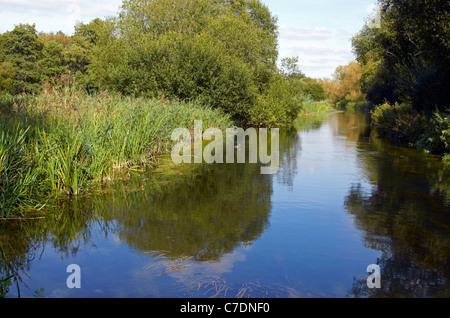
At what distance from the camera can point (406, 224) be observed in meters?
7.05

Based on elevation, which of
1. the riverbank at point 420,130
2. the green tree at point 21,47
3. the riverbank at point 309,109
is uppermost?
the green tree at point 21,47

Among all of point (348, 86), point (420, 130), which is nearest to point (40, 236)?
point (420, 130)

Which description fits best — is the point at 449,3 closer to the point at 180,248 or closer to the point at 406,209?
the point at 406,209

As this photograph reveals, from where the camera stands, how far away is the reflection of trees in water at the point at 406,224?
15.8 ft

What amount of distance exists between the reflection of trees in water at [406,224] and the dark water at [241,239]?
21 millimetres

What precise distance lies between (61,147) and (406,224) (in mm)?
6637

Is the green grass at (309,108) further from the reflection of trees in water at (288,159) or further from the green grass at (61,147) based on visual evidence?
the green grass at (61,147)

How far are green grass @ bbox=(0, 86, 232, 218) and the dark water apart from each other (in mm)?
508

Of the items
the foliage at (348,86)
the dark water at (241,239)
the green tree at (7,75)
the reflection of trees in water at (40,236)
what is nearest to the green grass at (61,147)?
the reflection of trees in water at (40,236)

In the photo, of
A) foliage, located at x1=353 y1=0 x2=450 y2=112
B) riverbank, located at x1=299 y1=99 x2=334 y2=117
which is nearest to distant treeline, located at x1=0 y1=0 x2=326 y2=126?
foliage, located at x1=353 y1=0 x2=450 y2=112

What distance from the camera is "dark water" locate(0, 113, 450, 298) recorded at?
475cm

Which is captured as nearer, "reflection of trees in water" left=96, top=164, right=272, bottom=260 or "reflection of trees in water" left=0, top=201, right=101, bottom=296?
"reflection of trees in water" left=0, top=201, right=101, bottom=296

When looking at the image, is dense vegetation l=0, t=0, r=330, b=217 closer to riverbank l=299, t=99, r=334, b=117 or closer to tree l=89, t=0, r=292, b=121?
tree l=89, t=0, r=292, b=121
